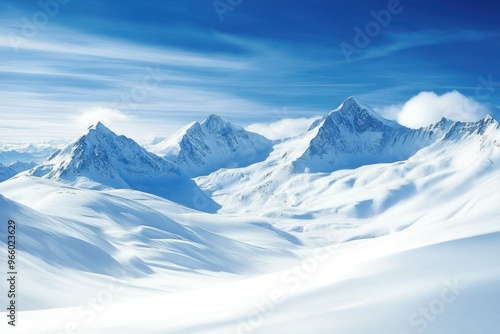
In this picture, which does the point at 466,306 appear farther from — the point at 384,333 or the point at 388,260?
the point at 388,260

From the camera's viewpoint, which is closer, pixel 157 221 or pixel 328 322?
pixel 328 322

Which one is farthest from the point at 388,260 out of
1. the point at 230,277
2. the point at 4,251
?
the point at 230,277

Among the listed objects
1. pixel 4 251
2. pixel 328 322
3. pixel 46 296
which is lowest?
pixel 328 322

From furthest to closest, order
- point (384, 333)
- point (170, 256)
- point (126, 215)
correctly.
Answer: point (126, 215)
point (170, 256)
point (384, 333)

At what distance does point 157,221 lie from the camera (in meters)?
151

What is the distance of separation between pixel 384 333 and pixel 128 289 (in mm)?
61812

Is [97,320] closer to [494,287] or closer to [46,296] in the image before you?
[494,287]

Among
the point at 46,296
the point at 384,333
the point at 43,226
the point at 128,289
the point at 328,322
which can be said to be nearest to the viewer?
the point at 384,333

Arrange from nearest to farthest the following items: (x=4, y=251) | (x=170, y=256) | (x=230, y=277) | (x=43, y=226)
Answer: (x=4, y=251) < (x=43, y=226) < (x=230, y=277) < (x=170, y=256)

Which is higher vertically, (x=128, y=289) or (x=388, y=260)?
(x=128, y=289)

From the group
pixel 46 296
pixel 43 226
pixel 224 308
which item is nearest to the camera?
pixel 224 308

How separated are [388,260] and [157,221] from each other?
464 ft

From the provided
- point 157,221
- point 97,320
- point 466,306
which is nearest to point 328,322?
point 466,306

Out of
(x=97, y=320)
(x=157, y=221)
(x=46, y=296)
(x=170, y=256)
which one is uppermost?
(x=157, y=221)
